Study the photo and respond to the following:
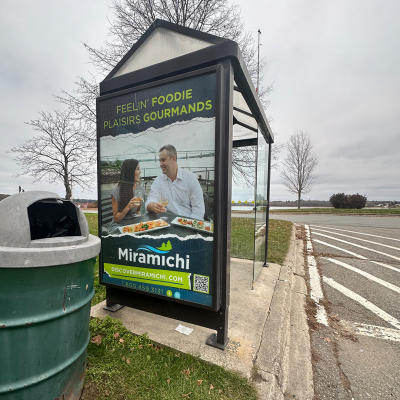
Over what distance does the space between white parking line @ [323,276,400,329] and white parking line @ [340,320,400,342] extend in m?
0.24

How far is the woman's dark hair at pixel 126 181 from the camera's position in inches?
105

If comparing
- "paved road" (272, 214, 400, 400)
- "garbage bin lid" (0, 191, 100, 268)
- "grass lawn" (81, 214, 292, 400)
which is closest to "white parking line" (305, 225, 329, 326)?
"paved road" (272, 214, 400, 400)

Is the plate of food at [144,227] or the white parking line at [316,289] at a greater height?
the plate of food at [144,227]

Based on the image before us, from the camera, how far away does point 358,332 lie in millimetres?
3061

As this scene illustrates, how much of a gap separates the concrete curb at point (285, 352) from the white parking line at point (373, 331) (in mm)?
606

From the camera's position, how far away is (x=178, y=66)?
2.43 meters

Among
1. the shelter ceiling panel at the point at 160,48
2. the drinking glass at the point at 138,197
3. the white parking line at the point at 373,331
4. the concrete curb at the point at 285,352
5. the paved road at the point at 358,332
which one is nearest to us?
the concrete curb at the point at 285,352

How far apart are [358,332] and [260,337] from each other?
5.07 ft

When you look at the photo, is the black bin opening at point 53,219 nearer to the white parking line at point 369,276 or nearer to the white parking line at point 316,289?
Result: the white parking line at point 316,289

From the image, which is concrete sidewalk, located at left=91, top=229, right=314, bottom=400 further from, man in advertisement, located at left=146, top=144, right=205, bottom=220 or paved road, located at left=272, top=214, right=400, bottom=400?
man in advertisement, located at left=146, top=144, right=205, bottom=220

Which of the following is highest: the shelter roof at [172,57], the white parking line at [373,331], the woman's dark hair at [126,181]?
the shelter roof at [172,57]

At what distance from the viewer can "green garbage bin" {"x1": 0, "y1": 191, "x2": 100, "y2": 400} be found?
1.37 m

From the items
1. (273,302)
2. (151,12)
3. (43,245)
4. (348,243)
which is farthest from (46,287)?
(151,12)

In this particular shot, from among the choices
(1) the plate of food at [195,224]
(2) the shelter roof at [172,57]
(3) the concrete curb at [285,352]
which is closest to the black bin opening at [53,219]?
(1) the plate of food at [195,224]
